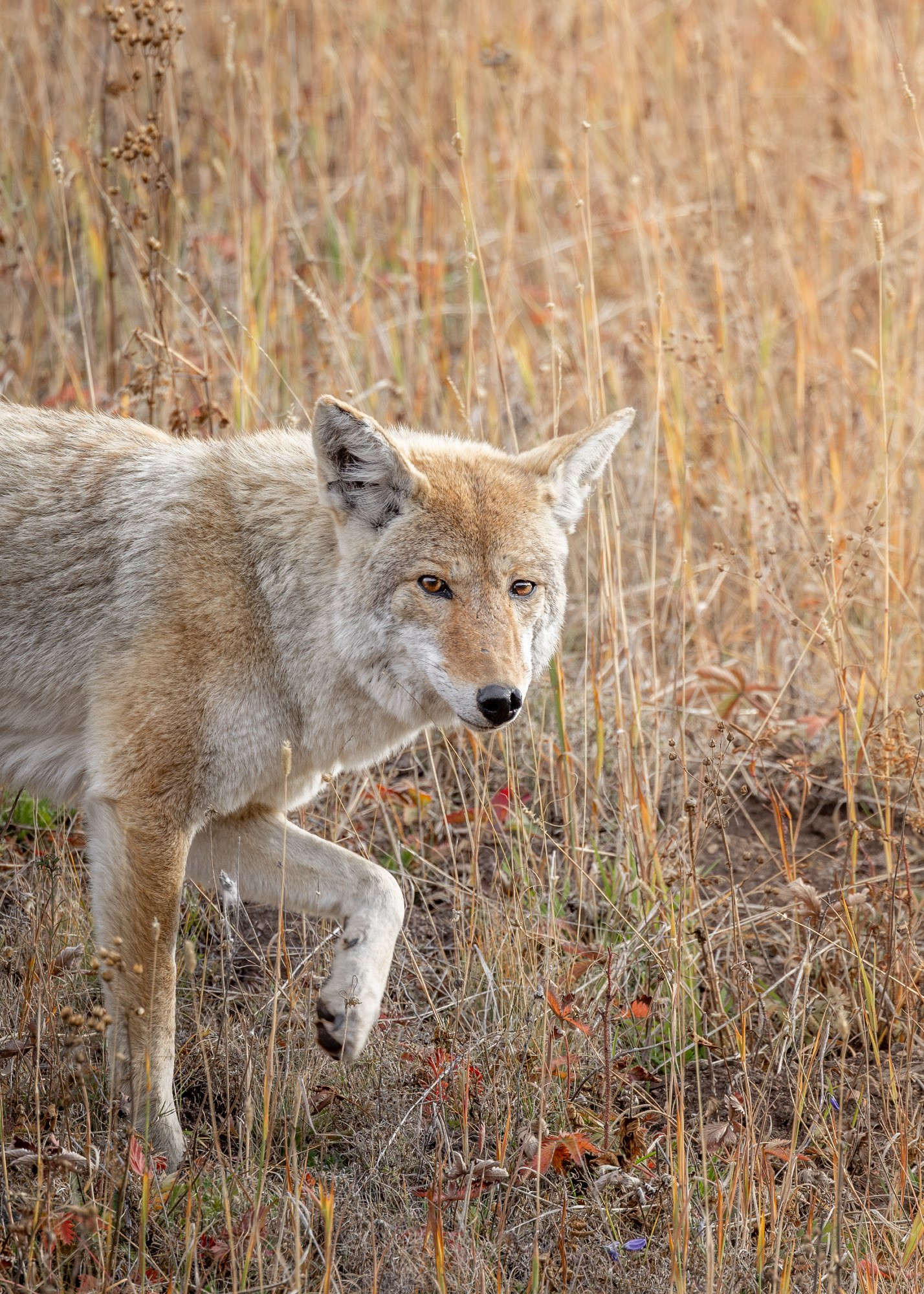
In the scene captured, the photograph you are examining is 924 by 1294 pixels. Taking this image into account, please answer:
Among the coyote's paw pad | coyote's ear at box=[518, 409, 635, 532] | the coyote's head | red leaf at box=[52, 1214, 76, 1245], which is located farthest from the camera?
coyote's ear at box=[518, 409, 635, 532]

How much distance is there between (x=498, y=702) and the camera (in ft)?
11.0

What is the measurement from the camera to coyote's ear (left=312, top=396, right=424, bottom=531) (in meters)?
3.62

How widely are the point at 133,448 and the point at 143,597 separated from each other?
63cm

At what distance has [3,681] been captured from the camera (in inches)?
150

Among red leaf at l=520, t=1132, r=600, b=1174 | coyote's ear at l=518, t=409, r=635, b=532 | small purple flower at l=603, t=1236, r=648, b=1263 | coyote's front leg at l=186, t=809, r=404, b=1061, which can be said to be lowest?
small purple flower at l=603, t=1236, r=648, b=1263

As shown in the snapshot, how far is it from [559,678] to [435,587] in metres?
1.04

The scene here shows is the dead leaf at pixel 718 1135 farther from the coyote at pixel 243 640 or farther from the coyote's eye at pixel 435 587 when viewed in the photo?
the coyote's eye at pixel 435 587

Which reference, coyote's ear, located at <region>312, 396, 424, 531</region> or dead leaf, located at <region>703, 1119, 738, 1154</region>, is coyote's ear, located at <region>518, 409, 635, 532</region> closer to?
coyote's ear, located at <region>312, 396, 424, 531</region>

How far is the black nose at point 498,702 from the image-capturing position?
3.34 metres

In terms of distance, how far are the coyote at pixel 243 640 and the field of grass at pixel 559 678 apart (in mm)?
275

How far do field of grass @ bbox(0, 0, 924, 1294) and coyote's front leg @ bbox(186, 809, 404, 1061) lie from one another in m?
0.20

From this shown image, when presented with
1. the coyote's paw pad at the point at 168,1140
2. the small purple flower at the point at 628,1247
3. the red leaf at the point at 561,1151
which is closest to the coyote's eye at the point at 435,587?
the red leaf at the point at 561,1151

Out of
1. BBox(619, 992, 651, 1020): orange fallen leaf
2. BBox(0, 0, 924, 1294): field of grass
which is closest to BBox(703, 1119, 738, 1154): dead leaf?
BBox(0, 0, 924, 1294): field of grass

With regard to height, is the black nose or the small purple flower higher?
the black nose
